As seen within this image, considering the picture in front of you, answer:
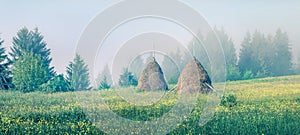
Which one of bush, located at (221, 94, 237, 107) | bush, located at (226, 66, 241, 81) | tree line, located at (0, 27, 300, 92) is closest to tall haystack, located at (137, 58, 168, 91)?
tree line, located at (0, 27, 300, 92)

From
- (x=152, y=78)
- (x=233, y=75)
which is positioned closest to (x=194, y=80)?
(x=152, y=78)

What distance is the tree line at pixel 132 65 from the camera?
82.0ft

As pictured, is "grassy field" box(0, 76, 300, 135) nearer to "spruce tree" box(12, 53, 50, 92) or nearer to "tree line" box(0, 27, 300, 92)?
"tree line" box(0, 27, 300, 92)

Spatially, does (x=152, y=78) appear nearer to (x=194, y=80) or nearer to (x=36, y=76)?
(x=194, y=80)

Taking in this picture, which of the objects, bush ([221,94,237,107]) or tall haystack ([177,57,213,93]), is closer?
bush ([221,94,237,107])

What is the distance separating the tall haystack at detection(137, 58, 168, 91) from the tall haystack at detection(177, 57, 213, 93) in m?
2.57

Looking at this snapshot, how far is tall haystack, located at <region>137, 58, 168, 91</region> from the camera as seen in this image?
837 inches

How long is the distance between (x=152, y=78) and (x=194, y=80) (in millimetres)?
3543

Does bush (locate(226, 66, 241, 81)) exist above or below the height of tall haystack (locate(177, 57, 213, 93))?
above

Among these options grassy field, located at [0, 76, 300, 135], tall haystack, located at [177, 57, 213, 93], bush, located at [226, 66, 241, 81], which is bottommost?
grassy field, located at [0, 76, 300, 135]

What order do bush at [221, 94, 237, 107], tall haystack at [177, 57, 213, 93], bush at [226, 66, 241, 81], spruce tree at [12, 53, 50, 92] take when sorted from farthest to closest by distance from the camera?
bush at [226, 66, 241, 81], spruce tree at [12, 53, 50, 92], tall haystack at [177, 57, 213, 93], bush at [221, 94, 237, 107]

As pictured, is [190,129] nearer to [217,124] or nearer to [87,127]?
[217,124]

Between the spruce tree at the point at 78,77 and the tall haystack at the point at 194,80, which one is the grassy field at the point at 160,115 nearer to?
the tall haystack at the point at 194,80

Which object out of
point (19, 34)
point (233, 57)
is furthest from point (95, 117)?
point (233, 57)
